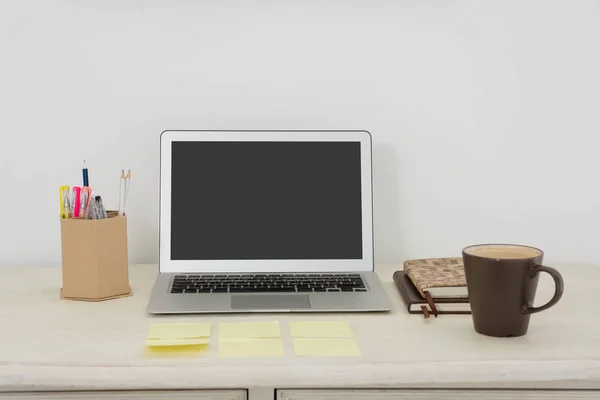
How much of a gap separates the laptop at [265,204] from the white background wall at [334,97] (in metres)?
0.14

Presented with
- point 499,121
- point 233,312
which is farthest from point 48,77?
point 499,121

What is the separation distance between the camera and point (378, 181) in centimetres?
131

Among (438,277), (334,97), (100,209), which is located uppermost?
(334,97)

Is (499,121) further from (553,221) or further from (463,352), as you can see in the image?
(463,352)

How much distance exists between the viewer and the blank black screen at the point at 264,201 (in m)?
1.14

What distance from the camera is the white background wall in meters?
1.26

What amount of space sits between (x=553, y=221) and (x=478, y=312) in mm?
558

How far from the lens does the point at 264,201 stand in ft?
3.76

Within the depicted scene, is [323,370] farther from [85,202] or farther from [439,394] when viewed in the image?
[85,202]

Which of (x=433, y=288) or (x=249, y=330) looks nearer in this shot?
(x=249, y=330)

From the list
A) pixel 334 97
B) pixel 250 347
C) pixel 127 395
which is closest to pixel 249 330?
pixel 250 347

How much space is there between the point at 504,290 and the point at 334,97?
0.58 meters

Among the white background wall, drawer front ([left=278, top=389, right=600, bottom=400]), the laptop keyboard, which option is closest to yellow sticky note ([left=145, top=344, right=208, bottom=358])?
drawer front ([left=278, top=389, right=600, bottom=400])

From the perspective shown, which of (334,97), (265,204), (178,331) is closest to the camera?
(178,331)
